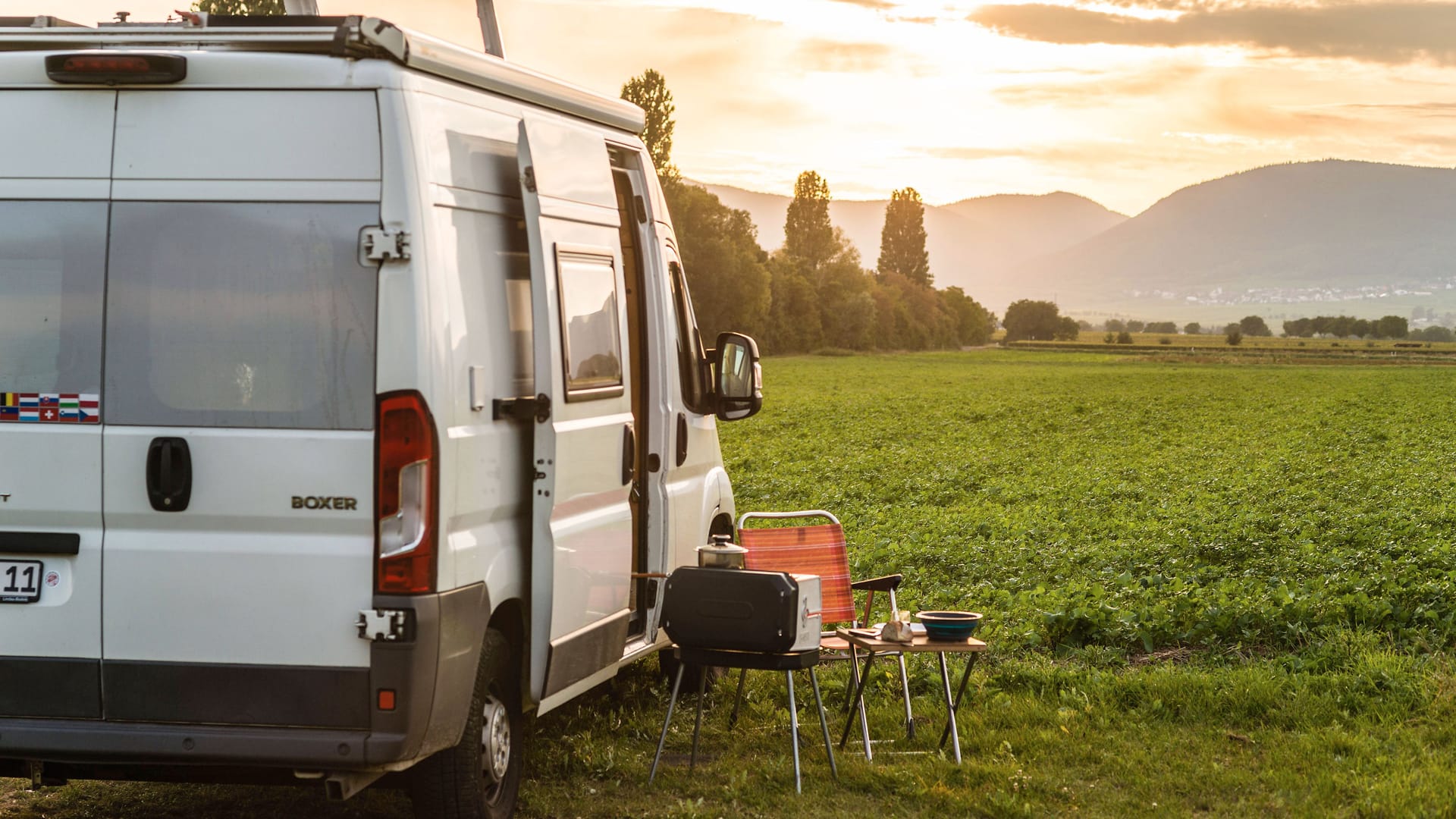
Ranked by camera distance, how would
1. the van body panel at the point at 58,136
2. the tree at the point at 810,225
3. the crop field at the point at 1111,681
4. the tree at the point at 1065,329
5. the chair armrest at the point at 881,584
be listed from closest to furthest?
the van body panel at the point at 58,136, the crop field at the point at 1111,681, the chair armrest at the point at 881,584, the tree at the point at 810,225, the tree at the point at 1065,329

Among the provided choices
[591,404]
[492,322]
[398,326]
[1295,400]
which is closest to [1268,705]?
[591,404]

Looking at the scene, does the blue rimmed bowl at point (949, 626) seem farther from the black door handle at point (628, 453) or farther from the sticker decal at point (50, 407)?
the sticker decal at point (50, 407)

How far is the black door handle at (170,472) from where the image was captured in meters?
5.01

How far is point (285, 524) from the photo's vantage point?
5.00m

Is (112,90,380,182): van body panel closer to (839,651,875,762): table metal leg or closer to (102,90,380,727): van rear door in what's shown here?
(102,90,380,727): van rear door

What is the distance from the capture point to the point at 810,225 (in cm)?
12925

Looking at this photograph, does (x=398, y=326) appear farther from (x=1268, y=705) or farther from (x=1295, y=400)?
(x=1295, y=400)

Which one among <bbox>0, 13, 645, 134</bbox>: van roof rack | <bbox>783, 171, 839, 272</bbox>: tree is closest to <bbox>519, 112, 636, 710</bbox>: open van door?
<bbox>0, 13, 645, 134</bbox>: van roof rack

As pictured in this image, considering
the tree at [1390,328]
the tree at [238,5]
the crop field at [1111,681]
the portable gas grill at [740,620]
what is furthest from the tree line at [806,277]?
the tree at [1390,328]

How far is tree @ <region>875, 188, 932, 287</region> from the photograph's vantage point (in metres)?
158

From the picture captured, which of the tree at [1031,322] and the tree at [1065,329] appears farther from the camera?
the tree at [1031,322]

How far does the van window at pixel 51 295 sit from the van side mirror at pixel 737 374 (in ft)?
11.9

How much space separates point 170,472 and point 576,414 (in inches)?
68.9

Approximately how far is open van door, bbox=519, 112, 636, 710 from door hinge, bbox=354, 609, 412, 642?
983 mm
